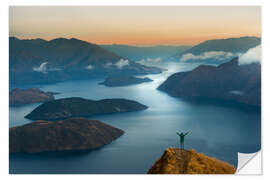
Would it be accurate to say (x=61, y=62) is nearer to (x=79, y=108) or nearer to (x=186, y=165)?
(x=79, y=108)

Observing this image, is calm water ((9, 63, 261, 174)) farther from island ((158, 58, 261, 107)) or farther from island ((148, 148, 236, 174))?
island ((148, 148, 236, 174))

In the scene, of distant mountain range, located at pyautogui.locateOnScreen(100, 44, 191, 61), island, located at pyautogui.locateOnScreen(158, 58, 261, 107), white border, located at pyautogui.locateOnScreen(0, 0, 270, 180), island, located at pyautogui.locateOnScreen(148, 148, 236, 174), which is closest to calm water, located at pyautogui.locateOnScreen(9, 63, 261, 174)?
island, located at pyautogui.locateOnScreen(158, 58, 261, 107)

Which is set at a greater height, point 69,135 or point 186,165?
point 69,135

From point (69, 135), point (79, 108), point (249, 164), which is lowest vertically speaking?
point (249, 164)
